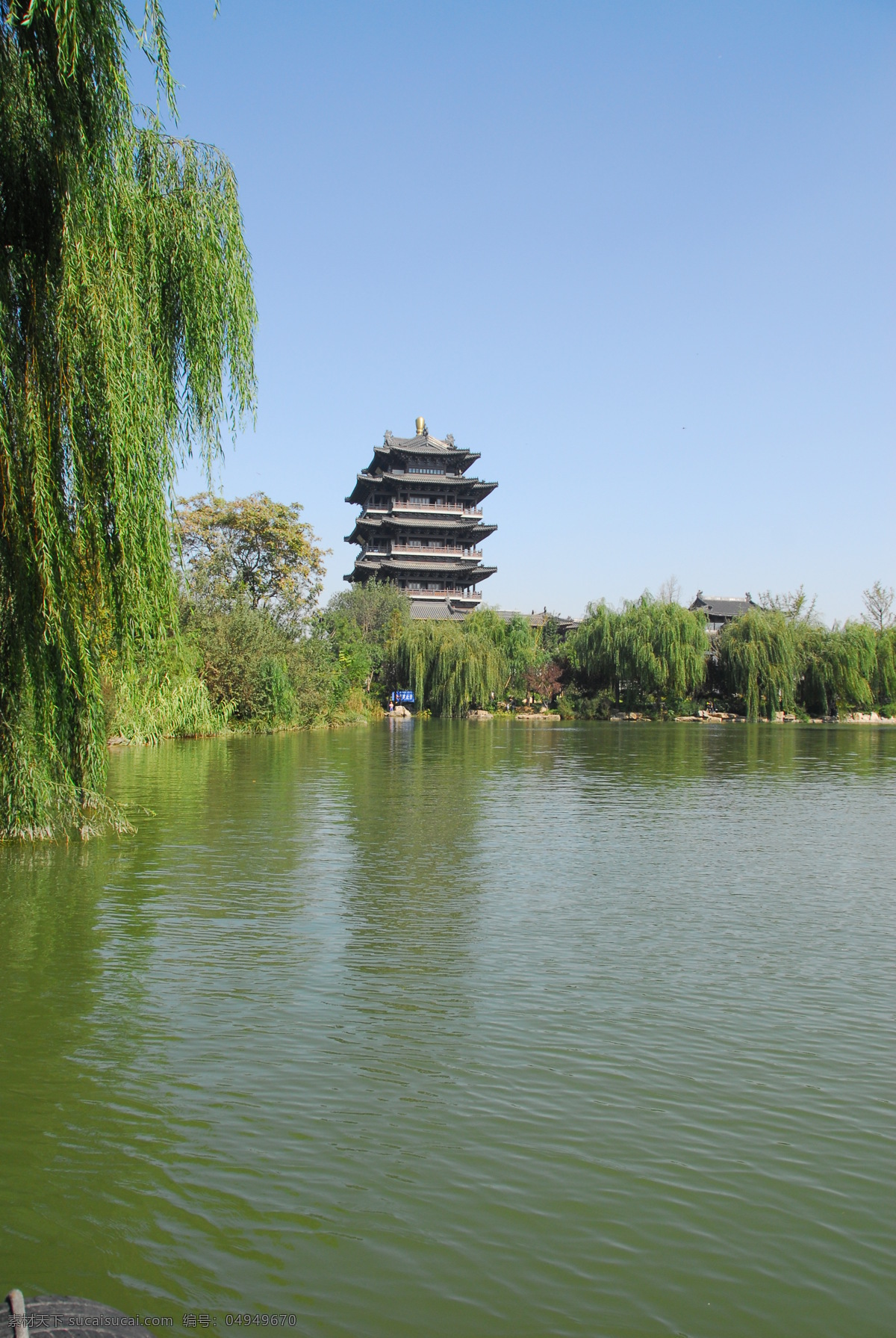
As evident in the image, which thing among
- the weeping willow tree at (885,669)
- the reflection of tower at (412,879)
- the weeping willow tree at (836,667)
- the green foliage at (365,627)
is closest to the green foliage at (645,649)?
the weeping willow tree at (836,667)

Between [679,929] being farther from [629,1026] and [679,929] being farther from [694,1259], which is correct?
[694,1259]

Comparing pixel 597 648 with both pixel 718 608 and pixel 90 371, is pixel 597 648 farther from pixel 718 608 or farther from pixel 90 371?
pixel 90 371

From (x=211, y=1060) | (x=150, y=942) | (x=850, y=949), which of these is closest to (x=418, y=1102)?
(x=211, y=1060)

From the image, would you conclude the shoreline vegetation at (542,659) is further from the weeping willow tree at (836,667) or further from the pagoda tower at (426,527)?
the pagoda tower at (426,527)

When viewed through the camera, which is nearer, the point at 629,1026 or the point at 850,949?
the point at 629,1026

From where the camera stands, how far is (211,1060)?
418 cm

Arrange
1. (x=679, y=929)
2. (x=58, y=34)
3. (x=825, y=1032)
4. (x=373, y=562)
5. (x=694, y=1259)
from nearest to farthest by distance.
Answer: (x=694, y=1259)
(x=825, y=1032)
(x=58, y=34)
(x=679, y=929)
(x=373, y=562)

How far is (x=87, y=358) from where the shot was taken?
259 inches

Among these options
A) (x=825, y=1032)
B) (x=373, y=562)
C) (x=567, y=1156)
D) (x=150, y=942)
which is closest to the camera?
(x=567, y=1156)

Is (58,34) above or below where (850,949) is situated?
above

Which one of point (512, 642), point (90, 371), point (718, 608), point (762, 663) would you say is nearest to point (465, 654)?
point (512, 642)

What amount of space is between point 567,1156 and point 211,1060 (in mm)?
1600

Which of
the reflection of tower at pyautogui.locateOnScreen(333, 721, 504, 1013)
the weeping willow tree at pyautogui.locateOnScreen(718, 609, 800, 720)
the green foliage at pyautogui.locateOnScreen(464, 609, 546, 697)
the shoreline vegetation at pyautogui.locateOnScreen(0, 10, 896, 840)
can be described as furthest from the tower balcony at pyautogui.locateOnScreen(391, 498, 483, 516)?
the shoreline vegetation at pyautogui.locateOnScreen(0, 10, 896, 840)

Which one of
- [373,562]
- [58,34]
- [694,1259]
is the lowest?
[694,1259]
